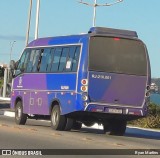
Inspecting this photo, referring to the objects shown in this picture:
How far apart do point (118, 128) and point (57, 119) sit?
2.38m

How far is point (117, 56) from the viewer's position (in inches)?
839

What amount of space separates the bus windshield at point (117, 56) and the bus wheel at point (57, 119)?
92.1 inches

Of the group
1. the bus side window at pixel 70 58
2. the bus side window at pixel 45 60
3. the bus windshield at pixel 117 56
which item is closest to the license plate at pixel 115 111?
the bus windshield at pixel 117 56

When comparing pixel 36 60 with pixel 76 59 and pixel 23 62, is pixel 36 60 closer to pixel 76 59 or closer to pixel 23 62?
pixel 23 62

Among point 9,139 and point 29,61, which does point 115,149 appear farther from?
point 29,61

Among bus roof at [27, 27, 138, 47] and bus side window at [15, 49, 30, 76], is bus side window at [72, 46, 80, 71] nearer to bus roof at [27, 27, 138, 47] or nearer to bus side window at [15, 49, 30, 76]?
bus roof at [27, 27, 138, 47]

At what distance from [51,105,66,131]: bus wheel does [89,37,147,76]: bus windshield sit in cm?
234

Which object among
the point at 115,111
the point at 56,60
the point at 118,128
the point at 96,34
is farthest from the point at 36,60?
the point at 115,111

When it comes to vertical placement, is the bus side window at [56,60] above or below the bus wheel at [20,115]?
above

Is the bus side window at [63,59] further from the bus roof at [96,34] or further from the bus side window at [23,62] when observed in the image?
the bus side window at [23,62]

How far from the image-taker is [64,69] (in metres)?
21.9

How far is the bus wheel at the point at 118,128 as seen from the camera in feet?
75.3

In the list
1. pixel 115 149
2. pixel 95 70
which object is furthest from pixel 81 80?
pixel 115 149

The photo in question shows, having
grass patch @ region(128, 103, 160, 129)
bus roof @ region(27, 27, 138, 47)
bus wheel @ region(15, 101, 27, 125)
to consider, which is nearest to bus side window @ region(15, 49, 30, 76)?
bus wheel @ region(15, 101, 27, 125)
